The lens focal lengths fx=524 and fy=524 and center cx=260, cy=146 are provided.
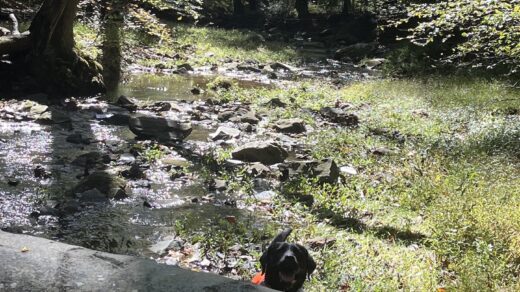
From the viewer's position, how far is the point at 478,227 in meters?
5.43

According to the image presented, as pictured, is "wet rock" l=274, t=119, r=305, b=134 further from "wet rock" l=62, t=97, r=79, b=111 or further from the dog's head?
the dog's head

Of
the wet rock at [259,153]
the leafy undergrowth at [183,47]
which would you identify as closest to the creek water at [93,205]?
the wet rock at [259,153]

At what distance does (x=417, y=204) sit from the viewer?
6848 mm

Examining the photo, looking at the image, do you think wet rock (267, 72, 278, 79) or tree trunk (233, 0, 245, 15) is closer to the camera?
wet rock (267, 72, 278, 79)

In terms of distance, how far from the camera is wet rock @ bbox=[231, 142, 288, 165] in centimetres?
883

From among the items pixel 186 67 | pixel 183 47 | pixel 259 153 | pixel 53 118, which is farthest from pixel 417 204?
pixel 183 47

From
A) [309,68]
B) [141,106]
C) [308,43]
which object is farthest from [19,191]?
[308,43]

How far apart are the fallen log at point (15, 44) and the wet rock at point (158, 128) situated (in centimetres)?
437

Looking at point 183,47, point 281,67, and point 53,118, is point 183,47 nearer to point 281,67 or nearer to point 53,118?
point 281,67

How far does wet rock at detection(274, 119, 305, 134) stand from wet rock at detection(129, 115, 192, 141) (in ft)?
6.92

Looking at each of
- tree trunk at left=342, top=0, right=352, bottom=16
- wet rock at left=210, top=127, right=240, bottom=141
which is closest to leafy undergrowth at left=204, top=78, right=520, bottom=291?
wet rock at left=210, top=127, right=240, bottom=141

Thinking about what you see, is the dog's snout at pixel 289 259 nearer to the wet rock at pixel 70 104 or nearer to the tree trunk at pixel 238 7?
the wet rock at pixel 70 104

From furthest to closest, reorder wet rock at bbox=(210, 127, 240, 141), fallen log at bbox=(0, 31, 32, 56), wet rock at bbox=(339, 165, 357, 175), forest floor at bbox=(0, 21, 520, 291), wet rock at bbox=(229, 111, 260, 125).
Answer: fallen log at bbox=(0, 31, 32, 56) → wet rock at bbox=(229, 111, 260, 125) → wet rock at bbox=(210, 127, 240, 141) → wet rock at bbox=(339, 165, 357, 175) → forest floor at bbox=(0, 21, 520, 291)

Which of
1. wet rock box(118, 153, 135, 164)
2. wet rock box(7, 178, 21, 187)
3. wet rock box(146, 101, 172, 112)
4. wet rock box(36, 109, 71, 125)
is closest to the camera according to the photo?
wet rock box(7, 178, 21, 187)
